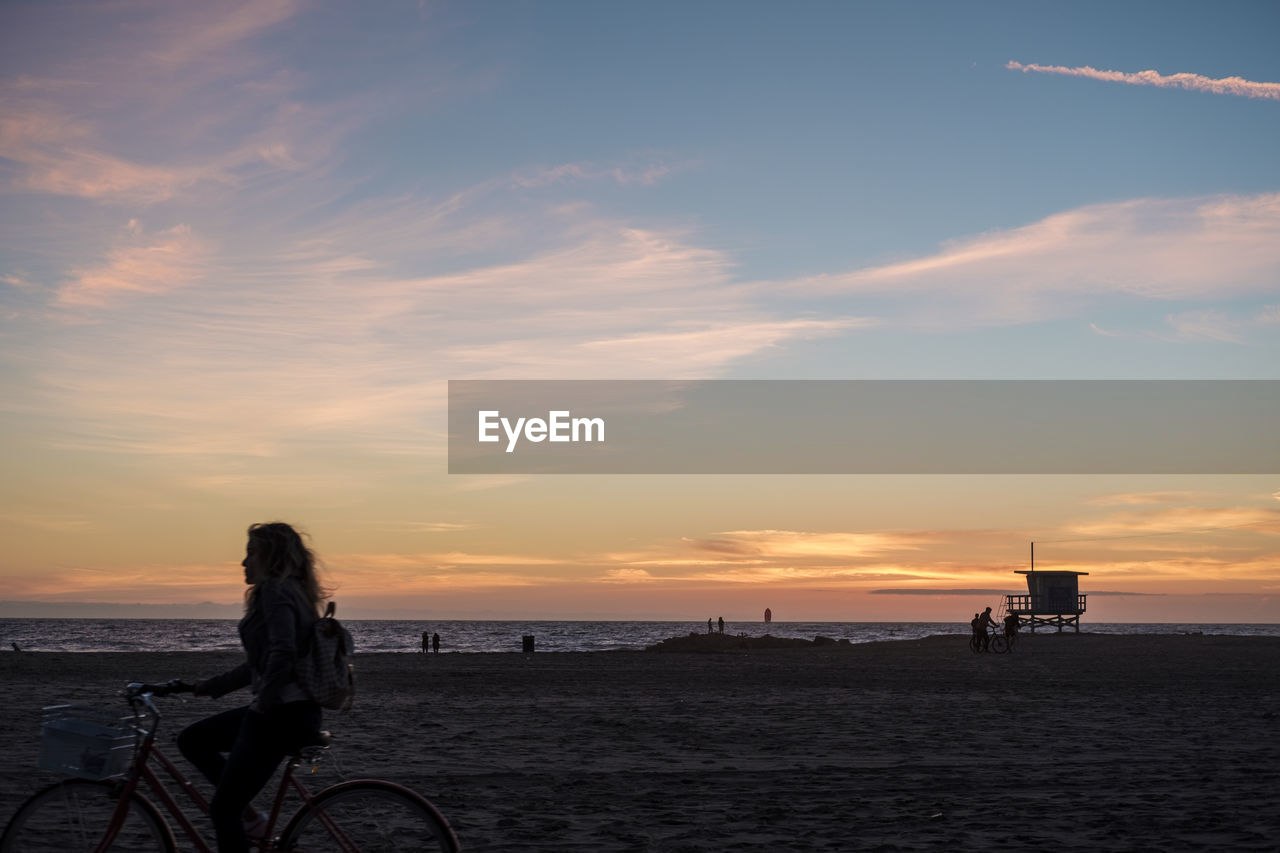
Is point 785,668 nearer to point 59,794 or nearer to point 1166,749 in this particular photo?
point 1166,749

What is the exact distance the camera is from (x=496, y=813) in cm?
938

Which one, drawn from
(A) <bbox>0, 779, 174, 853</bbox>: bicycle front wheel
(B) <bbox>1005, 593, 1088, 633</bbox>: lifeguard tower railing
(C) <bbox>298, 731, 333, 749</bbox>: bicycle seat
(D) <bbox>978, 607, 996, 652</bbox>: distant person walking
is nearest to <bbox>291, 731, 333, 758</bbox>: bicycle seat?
(C) <bbox>298, 731, 333, 749</bbox>: bicycle seat

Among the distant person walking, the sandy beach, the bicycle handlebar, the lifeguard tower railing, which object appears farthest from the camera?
the lifeguard tower railing

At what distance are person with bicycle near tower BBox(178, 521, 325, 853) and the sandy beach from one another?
10.2ft

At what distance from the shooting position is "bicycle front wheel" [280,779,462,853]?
5.36m

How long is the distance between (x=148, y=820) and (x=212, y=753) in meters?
0.56

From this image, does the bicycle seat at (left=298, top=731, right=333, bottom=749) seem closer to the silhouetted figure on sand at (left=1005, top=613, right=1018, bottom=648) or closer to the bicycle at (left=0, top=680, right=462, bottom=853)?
the bicycle at (left=0, top=680, right=462, bottom=853)

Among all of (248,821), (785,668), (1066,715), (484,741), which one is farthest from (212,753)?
(785,668)

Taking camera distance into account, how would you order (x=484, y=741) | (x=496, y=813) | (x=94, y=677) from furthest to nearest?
(x=94, y=677)
(x=484, y=741)
(x=496, y=813)

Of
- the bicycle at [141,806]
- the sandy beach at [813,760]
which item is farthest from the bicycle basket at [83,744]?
the sandy beach at [813,760]

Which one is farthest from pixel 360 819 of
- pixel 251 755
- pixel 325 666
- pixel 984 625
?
pixel 984 625

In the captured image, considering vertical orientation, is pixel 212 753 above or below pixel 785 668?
above

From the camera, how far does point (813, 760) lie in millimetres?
12570

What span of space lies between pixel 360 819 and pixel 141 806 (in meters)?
1.13
